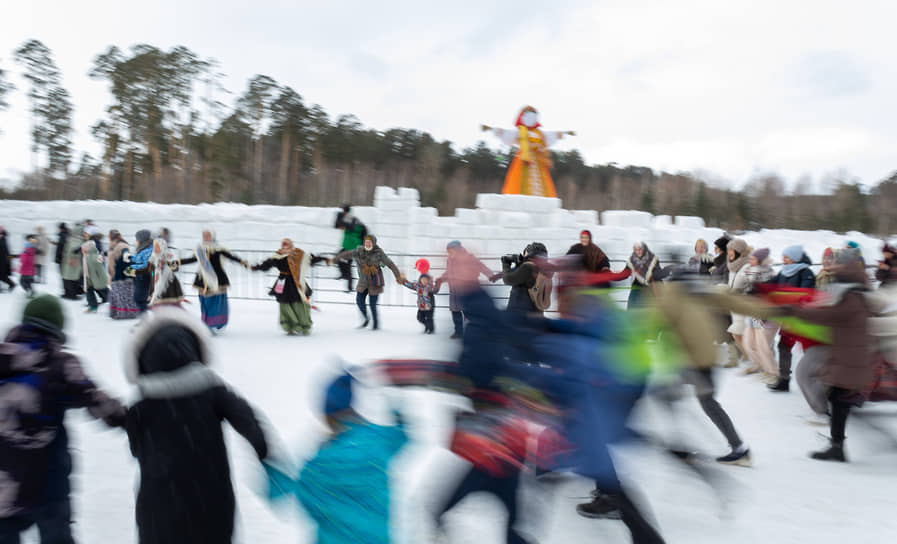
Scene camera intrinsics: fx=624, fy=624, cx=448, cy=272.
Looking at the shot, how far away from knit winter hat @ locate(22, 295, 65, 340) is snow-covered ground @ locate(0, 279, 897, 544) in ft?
3.18

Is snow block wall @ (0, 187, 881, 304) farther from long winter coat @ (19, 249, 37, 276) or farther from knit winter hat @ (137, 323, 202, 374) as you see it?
knit winter hat @ (137, 323, 202, 374)

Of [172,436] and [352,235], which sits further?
[352,235]

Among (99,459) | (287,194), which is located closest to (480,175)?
(287,194)

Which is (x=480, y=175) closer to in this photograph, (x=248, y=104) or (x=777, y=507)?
Answer: (x=248, y=104)

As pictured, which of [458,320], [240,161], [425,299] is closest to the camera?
[458,320]

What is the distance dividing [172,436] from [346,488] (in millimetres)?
583

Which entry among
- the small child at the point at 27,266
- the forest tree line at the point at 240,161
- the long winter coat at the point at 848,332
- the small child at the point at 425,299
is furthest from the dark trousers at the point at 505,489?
the forest tree line at the point at 240,161

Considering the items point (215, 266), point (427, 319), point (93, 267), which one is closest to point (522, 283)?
point (427, 319)

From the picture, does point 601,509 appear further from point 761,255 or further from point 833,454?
point 761,255

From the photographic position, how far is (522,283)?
5.60 meters

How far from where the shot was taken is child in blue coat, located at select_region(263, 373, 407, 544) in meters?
2.10

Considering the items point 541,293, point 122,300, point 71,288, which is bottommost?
point 71,288

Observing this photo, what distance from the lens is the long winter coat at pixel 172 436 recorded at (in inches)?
76.1

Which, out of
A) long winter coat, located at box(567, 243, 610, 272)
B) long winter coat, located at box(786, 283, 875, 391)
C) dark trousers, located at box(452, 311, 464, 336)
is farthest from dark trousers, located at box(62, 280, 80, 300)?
long winter coat, located at box(786, 283, 875, 391)
